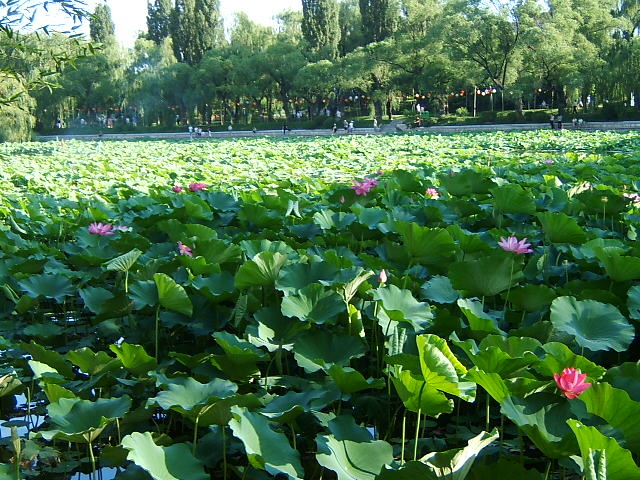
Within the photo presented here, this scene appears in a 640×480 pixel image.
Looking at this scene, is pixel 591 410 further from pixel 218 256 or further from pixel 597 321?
pixel 218 256

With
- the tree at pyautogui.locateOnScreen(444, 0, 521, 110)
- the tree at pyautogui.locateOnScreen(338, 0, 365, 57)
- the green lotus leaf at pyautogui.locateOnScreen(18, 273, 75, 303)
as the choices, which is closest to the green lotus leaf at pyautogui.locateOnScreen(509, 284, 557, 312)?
the green lotus leaf at pyautogui.locateOnScreen(18, 273, 75, 303)

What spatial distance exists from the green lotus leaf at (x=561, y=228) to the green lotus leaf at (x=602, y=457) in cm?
167

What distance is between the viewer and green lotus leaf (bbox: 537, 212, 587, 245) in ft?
8.68

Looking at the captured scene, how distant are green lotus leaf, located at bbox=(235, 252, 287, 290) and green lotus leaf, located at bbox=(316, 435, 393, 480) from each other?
2.59 feet

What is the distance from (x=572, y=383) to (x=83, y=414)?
103 cm

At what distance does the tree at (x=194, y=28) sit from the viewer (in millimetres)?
42219

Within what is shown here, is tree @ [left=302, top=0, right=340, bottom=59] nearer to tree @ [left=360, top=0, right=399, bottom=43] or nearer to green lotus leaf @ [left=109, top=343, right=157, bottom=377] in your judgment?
tree @ [left=360, top=0, right=399, bottom=43]

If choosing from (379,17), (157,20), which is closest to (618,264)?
(379,17)

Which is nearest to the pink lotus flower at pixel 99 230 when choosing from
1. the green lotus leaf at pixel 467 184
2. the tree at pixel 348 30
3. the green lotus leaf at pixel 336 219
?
the green lotus leaf at pixel 336 219

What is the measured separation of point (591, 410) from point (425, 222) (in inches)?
87.7

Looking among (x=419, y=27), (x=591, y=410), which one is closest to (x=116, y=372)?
(x=591, y=410)

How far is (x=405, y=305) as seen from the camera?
6.31ft

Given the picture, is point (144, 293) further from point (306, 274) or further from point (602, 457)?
point (602, 457)

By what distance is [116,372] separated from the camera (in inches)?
76.4
